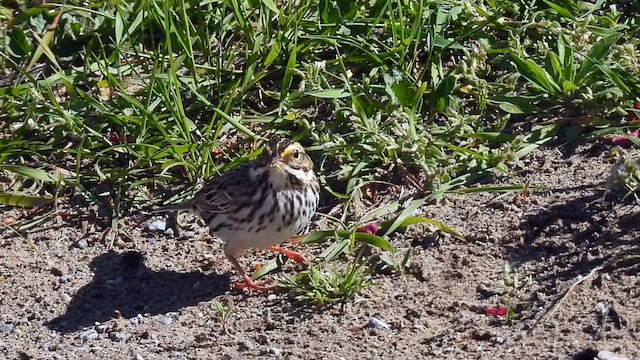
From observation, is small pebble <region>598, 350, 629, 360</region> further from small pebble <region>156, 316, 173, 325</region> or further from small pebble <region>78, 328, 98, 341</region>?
small pebble <region>78, 328, 98, 341</region>

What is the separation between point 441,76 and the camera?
25.5ft

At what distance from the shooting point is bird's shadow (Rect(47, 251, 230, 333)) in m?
6.70

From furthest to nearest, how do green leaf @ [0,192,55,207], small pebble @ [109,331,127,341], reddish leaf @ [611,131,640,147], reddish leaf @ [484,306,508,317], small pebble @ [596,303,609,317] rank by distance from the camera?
green leaf @ [0,192,55,207]
reddish leaf @ [611,131,640,147]
small pebble @ [109,331,127,341]
reddish leaf @ [484,306,508,317]
small pebble @ [596,303,609,317]

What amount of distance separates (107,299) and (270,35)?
6.82 ft

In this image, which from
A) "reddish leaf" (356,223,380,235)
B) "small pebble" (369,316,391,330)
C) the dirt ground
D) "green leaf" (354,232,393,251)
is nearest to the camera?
the dirt ground

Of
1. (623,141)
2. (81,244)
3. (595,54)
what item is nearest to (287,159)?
(81,244)

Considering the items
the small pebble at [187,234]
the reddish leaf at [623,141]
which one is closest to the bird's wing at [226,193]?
the small pebble at [187,234]

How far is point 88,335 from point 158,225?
1.03m

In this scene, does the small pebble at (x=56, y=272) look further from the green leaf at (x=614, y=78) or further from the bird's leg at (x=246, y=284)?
the green leaf at (x=614, y=78)

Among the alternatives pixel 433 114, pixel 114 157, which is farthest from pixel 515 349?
pixel 114 157

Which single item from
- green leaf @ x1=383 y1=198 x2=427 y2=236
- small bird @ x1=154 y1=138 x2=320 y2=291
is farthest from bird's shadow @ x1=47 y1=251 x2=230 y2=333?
green leaf @ x1=383 y1=198 x2=427 y2=236

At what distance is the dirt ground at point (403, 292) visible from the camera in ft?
19.2

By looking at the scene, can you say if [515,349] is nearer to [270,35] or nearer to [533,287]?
[533,287]

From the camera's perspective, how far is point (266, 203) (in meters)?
6.79
